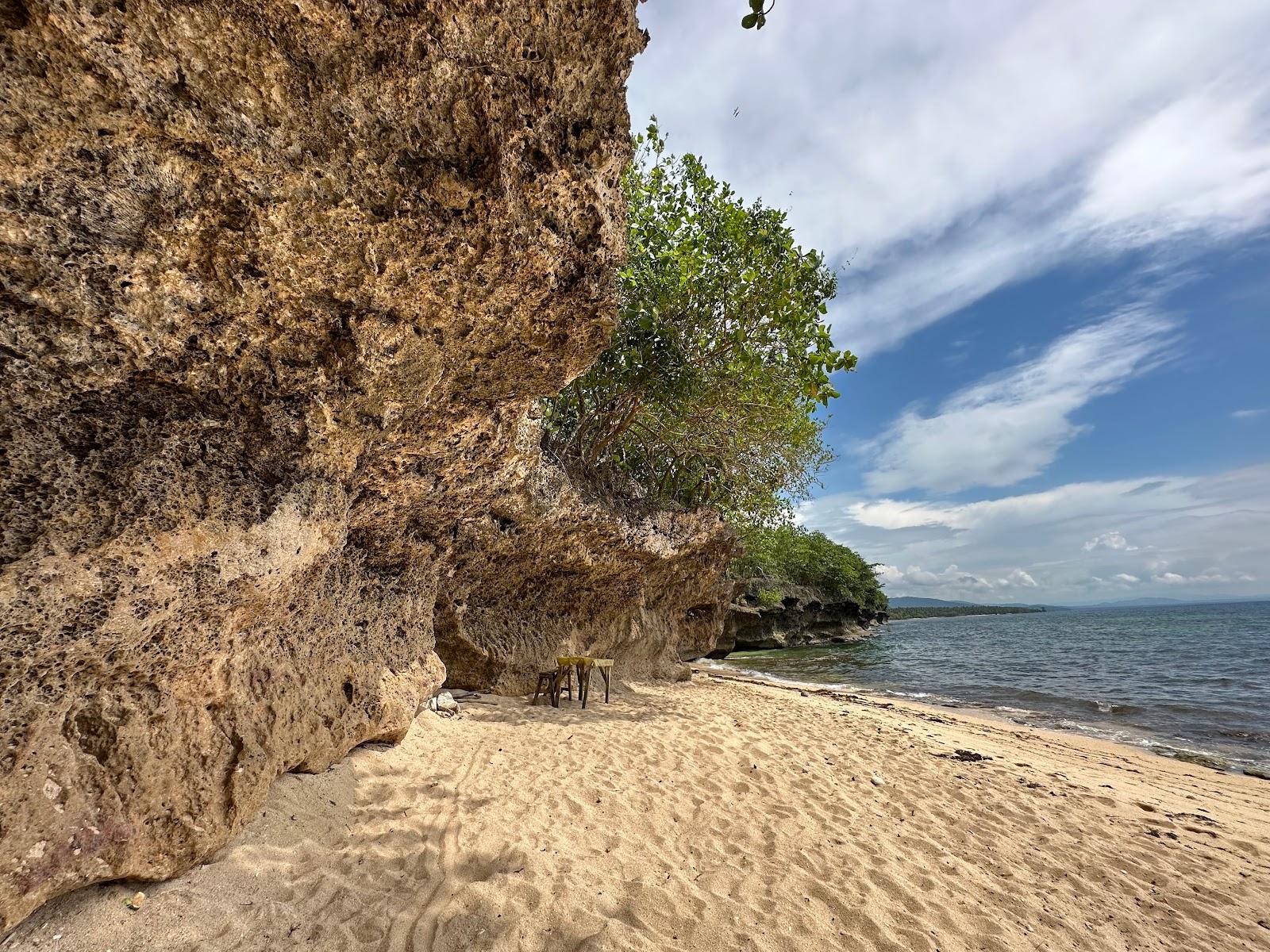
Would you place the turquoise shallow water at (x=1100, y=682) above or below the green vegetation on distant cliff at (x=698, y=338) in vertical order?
below

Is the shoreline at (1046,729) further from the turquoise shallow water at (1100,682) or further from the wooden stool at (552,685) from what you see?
the wooden stool at (552,685)

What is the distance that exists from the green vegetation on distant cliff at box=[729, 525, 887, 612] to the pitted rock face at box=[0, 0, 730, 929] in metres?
24.5

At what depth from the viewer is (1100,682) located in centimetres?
2091

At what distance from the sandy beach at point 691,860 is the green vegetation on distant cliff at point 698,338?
5244mm

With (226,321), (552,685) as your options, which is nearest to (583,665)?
(552,685)

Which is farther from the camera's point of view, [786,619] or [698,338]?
[786,619]

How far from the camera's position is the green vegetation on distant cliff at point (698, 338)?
9.81 meters

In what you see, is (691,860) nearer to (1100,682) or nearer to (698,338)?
(698,338)

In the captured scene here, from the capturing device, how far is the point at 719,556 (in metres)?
15.8

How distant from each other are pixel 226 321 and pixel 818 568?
48.9 metres

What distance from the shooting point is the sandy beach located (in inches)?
144

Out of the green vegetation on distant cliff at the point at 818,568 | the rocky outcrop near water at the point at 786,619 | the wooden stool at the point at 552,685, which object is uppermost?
the green vegetation on distant cliff at the point at 818,568

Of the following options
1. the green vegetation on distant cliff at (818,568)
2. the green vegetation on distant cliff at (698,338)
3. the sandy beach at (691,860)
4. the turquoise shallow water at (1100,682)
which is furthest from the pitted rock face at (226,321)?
the green vegetation on distant cliff at (818,568)

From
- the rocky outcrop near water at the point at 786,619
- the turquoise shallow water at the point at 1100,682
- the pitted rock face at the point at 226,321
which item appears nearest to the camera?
the pitted rock face at the point at 226,321
